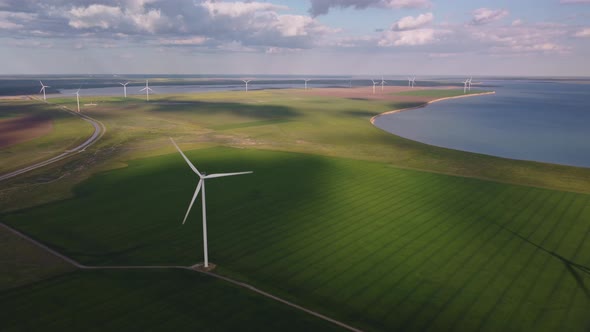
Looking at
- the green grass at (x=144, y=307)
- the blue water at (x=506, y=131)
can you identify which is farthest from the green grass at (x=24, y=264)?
the blue water at (x=506, y=131)

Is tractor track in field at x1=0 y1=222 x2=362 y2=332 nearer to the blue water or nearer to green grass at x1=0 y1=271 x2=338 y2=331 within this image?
green grass at x1=0 y1=271 x2=338 y2=331

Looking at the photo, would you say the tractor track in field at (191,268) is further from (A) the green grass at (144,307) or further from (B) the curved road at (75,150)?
(B) the curved road at (75,150)

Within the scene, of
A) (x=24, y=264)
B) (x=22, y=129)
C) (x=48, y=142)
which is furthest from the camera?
Result: (x=22, y=129)

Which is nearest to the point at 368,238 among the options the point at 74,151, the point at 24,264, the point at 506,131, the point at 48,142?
the point at 24,264

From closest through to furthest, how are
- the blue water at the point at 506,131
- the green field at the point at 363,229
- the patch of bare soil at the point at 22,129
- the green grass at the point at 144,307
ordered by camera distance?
the green grass at the point at 144,307 < the green field at the point at 363,229 < the blue water at the point at 506,131 < the patch of bare soil at the point at 22,129

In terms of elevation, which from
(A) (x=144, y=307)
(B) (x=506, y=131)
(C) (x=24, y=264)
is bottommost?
(A) (x=144, y=307)

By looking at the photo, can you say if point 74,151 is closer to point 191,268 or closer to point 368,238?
point 191,268

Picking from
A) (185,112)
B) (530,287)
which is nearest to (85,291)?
(530,287)
